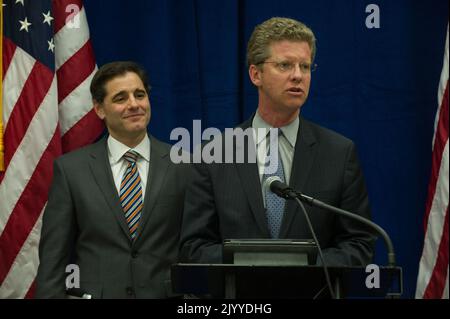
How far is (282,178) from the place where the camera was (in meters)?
3.22

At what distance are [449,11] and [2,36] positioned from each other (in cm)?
261

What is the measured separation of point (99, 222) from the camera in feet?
11.6

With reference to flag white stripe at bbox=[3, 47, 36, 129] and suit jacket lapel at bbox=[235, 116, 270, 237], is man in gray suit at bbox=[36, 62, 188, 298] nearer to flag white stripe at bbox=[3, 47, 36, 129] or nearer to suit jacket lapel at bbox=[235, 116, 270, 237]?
suit jacket lapel at bbox=[235, 116, 270, 237]

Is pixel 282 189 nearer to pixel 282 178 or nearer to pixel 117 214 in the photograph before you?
pixel 282 178

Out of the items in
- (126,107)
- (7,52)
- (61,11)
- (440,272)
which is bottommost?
(440,272)

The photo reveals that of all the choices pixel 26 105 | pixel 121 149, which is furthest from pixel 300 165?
pixel 26 105

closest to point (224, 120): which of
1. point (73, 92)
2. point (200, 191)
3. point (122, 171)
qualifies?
point (73, 92)

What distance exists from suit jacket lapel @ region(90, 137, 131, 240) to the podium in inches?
42.4

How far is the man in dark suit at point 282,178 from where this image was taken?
124 inches

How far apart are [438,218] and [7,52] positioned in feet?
8.57

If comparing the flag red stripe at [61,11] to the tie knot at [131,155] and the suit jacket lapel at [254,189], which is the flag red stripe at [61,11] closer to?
the tie knot at [131,155]

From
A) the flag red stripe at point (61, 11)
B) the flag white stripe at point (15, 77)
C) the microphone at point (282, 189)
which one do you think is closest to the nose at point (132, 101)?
the flag white stripe at point (15, 77)
